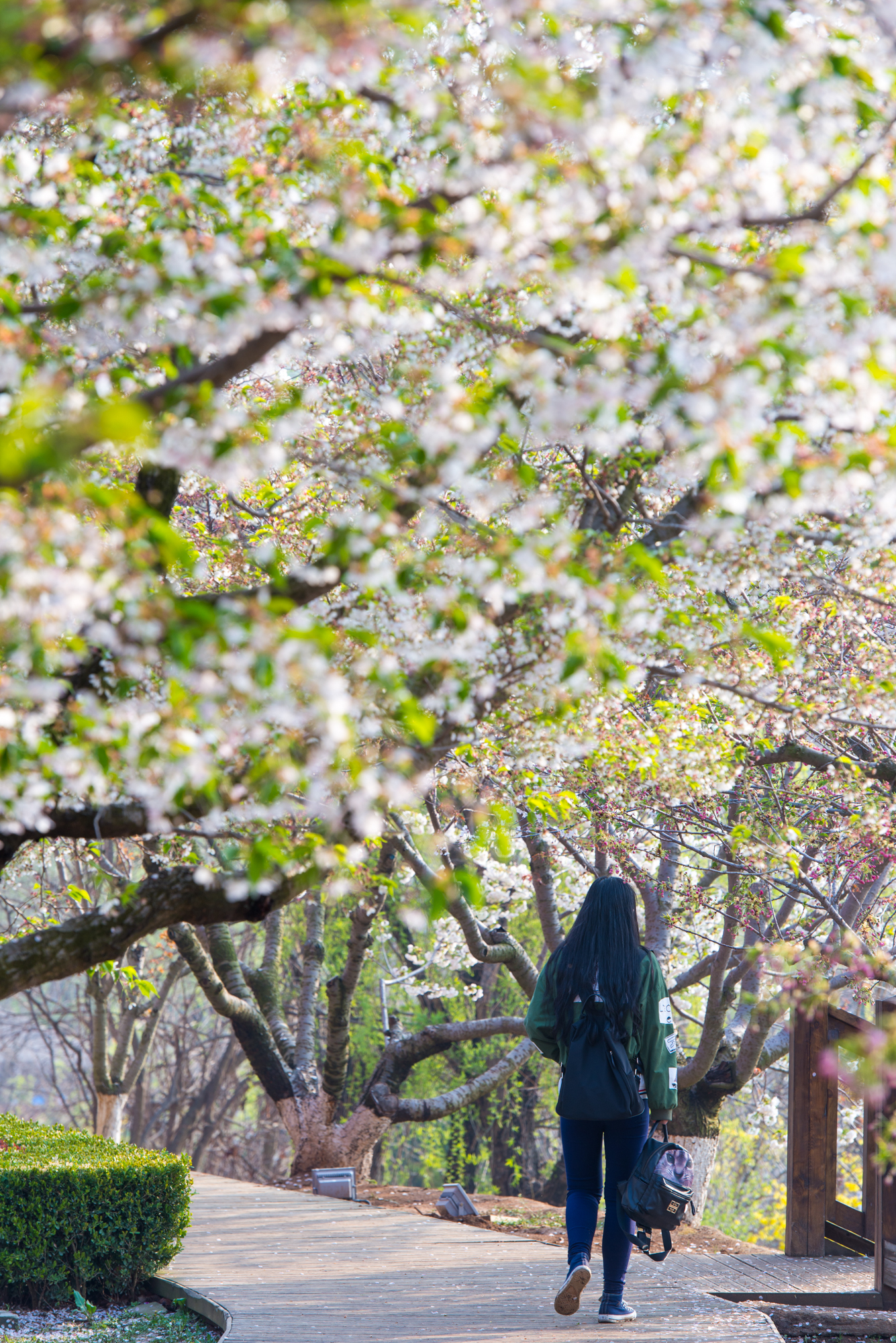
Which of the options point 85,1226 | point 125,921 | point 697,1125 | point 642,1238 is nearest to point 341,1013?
point 697,1125

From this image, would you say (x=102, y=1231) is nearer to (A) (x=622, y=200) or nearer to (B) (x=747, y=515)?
(B) (x=747, y=515)

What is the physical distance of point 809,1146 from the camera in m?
6.15

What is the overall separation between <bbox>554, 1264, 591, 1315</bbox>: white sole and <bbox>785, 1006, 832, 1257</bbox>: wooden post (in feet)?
7.02

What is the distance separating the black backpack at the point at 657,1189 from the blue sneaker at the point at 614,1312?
389 millimetres

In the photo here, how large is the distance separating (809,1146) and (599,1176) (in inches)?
79.5

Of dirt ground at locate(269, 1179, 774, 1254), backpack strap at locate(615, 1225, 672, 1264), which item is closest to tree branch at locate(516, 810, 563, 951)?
dirt ground at locate(269, 1179, 774, 1254)

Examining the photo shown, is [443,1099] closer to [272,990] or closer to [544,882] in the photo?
[272,990]

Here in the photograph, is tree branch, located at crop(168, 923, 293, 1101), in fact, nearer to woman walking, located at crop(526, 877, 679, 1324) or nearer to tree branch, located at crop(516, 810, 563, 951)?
tree branch, located at crop(516, 810, 563, 951)

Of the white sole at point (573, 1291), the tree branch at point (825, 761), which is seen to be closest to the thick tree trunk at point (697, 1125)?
the tree branch at point (825, 761)

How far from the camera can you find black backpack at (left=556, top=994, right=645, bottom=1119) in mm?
4438

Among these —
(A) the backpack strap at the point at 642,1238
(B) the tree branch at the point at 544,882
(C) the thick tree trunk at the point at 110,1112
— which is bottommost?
(C) the thick tree trunk at the point at 110,1112

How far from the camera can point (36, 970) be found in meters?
3.45

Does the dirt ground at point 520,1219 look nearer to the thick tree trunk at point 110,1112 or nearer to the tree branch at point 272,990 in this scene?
the tree branch at point 272,990

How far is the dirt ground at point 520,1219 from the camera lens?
6676 mm
